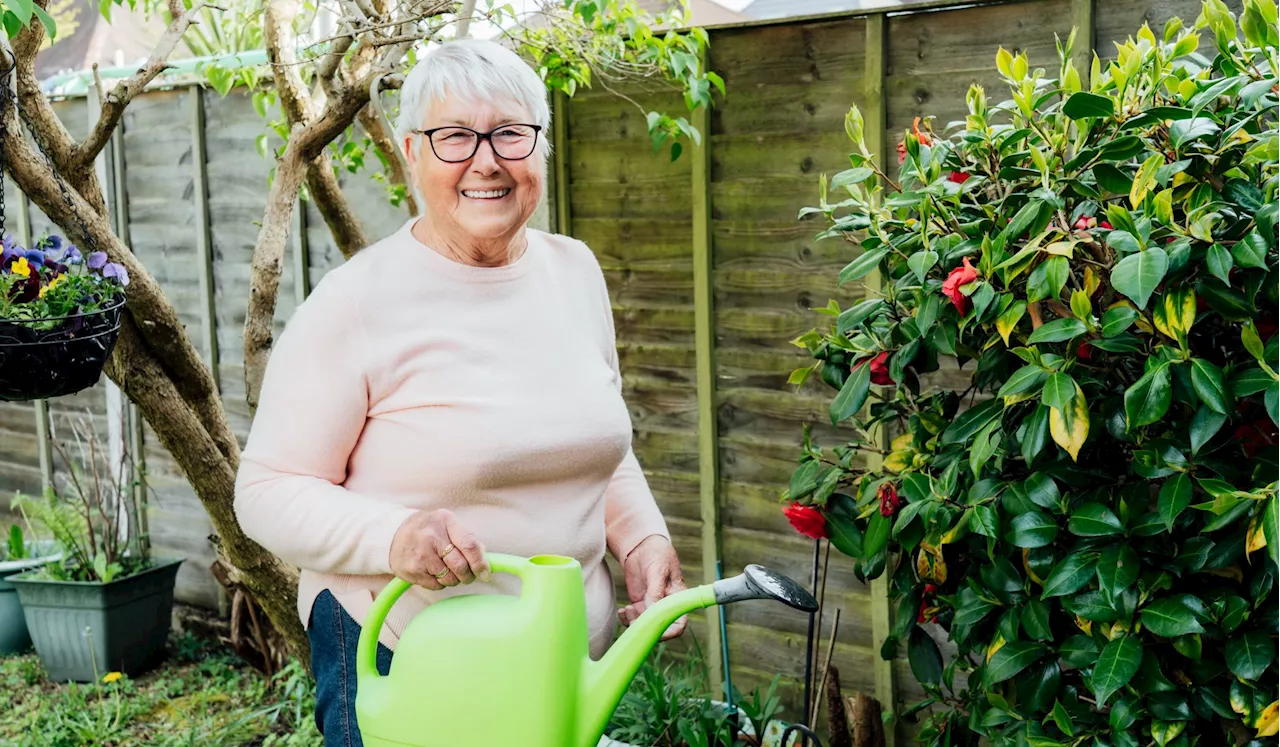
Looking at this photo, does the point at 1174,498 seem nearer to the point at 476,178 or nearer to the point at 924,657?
the point at 924,657

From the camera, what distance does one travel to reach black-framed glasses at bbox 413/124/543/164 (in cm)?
150

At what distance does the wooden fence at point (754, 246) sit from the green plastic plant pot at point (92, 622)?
1842mm

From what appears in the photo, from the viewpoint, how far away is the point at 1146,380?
4.90 feet

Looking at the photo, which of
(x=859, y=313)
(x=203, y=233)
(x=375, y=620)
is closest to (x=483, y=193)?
(x=375, y=620)

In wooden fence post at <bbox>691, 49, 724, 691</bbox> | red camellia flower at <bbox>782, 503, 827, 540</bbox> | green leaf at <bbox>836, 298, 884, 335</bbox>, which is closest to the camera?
green leaf at <bbox>836, 298, 884, 335</bbox>

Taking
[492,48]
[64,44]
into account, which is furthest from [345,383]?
[64,44]

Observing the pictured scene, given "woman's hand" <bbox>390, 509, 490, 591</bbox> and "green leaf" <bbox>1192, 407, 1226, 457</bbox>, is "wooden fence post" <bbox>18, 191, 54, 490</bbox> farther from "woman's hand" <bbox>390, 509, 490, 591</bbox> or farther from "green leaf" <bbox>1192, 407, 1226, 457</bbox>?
"green leaf" <bbox>1192, 407, 1226, 457</bbox>

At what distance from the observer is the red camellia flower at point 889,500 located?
1876 millimetres

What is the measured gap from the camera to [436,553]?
135 cm

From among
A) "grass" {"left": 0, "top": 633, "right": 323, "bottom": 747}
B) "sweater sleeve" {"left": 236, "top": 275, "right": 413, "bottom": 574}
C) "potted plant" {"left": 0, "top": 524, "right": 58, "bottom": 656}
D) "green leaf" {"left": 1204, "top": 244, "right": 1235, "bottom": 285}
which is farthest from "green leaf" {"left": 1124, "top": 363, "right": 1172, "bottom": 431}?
"potted plant" {"left": 0, "top": 524, "right": 58, "bottom": 656}

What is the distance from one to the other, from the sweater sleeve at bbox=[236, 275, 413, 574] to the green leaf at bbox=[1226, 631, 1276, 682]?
1.04 metres

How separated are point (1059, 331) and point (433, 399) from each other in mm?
789

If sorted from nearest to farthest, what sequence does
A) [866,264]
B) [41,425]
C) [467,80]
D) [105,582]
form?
[467,80] < [866,264] < [105,582] < [41,425]

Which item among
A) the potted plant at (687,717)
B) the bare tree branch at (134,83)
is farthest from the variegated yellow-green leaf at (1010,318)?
the bare tree branch at (134,83)
